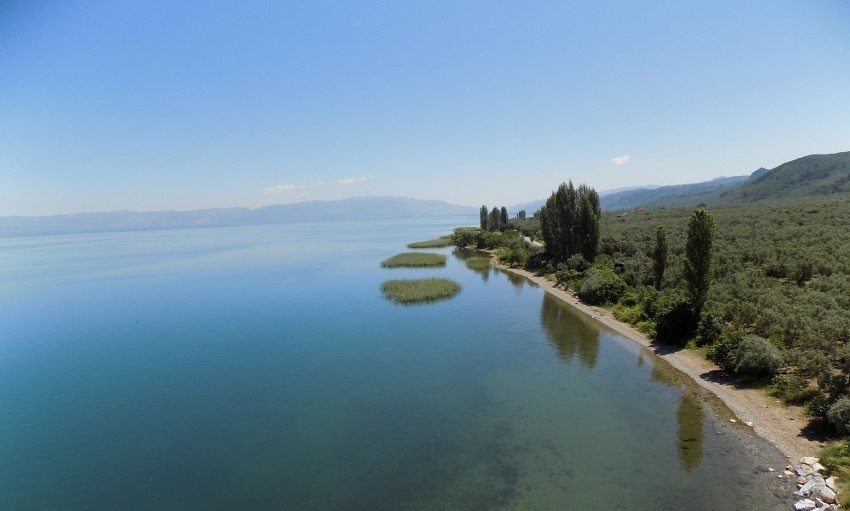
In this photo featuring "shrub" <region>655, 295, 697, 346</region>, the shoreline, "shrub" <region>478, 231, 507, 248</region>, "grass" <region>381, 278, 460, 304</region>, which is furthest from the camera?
"shrub" <region>478, 231, 507, 248</region>

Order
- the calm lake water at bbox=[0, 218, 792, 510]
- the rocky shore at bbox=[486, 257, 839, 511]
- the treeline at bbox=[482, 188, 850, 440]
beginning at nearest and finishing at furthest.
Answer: the rocky shore at bbox=[486, 257, 839, 511] → the calm lake water at bbox=[0, 218, 792, 510] → the treeline at bbox=[482, 188, 850, 440]

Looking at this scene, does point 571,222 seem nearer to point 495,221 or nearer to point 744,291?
point 744,291

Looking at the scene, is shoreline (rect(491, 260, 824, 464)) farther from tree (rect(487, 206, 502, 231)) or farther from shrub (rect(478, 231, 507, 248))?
tree (rect(487, 206, 502, 231))

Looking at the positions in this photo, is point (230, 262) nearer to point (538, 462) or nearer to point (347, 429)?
point (347, 429)

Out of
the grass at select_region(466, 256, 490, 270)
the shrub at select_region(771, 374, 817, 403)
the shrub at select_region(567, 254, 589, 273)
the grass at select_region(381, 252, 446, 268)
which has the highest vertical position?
the shrub at select_region(567, 254, 589, 273)

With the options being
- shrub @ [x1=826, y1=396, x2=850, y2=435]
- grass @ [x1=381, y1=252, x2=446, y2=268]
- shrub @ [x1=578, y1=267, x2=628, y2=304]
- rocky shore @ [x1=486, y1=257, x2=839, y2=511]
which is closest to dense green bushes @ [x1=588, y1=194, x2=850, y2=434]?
shrub @ [x1=826, y1=396, x2=850, y2=435]

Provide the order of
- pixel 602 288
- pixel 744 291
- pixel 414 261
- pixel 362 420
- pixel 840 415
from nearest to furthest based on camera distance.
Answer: pixel 840 415
pixel 362 420
pixel 744 291
pixel 602 288
pixel 414 261

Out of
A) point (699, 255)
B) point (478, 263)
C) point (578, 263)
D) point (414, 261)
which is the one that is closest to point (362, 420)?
point (699, 255)
